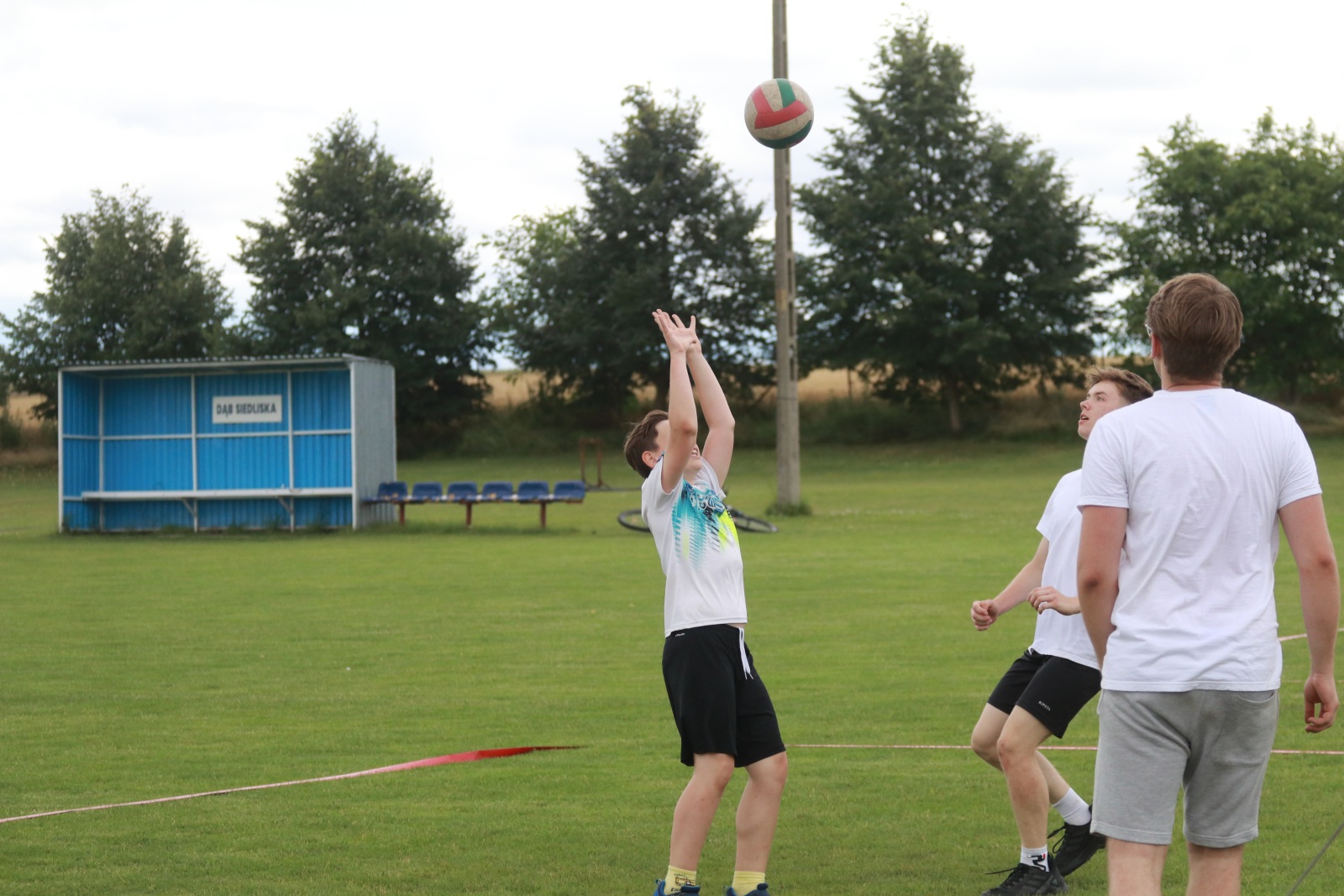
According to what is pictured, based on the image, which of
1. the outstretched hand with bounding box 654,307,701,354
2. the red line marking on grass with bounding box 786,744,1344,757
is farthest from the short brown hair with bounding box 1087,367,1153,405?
the red line marking on grass with bounding box 786,744,1344,757

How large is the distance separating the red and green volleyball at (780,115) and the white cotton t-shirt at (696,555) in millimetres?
9799

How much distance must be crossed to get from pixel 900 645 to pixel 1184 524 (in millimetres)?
8437

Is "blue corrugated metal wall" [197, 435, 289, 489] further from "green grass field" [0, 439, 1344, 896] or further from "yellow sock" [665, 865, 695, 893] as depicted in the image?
"yellow sock" [665, 865, 695, 893]

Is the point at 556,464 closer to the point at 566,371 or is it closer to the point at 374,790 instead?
the point at 566,371

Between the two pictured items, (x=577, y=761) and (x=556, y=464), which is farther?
(x=556, y=464)

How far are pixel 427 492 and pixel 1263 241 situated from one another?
3810cm

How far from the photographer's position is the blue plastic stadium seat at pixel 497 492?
86.7 feet

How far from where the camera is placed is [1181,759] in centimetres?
336

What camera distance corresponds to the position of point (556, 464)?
169 ft

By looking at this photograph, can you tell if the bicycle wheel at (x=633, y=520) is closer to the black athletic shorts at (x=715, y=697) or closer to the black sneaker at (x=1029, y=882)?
the black sneaker at (x=1029, y=882)

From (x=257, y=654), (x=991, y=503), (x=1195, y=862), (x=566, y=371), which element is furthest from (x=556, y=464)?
(x=1195, y=862)

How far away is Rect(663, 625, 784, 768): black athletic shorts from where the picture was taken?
476cm

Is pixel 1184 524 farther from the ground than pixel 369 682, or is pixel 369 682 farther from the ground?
pixel 1184 524

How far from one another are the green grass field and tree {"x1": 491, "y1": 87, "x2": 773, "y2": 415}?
3620 cm
